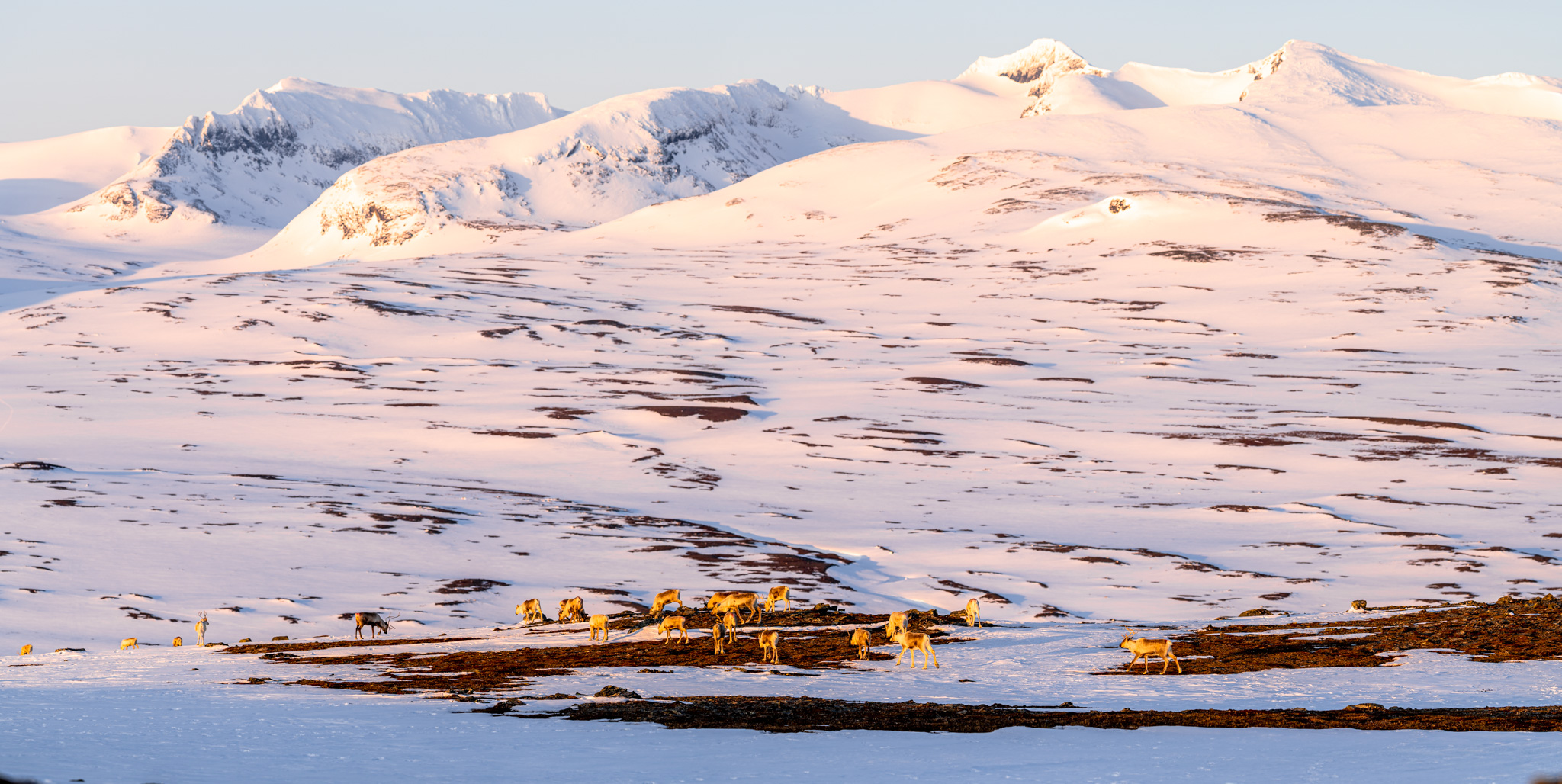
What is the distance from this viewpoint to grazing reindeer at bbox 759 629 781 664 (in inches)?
888

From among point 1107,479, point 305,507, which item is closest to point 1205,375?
point 1107,479

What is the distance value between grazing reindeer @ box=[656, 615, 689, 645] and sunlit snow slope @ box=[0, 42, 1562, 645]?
31.6 ft

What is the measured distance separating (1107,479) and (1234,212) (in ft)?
405

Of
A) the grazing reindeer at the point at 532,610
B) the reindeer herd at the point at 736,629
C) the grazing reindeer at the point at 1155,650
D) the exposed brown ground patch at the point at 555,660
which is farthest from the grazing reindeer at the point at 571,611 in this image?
the grazing reindeer at the point at 1155,650

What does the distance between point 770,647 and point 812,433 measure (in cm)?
4903

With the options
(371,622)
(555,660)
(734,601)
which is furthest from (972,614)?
(371,622)

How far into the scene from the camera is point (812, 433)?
7219 centimetres

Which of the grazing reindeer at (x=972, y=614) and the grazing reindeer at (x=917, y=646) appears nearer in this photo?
the grazing reindeer at (x=917, y=646)

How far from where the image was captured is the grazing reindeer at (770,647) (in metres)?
22.5

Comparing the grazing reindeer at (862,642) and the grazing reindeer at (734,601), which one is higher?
the grazing reindeer at (734,601)

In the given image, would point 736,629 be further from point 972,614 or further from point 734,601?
point 972,614

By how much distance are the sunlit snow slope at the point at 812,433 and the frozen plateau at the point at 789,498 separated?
14.7 inches

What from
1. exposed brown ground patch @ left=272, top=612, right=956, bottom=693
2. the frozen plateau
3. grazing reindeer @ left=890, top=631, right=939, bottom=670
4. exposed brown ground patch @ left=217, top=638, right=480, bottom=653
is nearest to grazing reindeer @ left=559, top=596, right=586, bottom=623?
the frozen plateau

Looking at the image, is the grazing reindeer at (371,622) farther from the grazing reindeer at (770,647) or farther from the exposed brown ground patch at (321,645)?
the grazing reindeer at (770,647)
